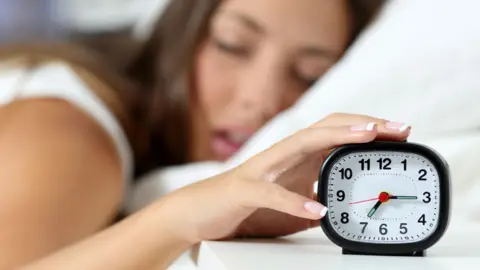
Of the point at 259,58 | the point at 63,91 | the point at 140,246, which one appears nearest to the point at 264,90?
the point at 259,58

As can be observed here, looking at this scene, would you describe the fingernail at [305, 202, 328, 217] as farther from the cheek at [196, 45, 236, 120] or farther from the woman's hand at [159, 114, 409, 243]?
the cheek at [196, 45, 236, 120]

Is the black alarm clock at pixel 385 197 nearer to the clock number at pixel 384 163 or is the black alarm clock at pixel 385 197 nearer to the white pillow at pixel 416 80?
the clock number at pixel 384 163

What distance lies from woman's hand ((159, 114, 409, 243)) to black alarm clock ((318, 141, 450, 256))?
0.01 meters

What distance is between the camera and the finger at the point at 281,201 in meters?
0.56

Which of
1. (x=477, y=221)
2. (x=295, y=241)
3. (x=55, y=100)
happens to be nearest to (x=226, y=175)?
(x=295, y=241)

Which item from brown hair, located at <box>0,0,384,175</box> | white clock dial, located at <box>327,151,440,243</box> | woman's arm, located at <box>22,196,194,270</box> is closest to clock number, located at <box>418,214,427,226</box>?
white clock dial, located at <box>327,151,440,243</box>

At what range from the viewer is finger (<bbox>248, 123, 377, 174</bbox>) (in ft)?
1.81

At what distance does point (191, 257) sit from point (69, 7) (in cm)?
131

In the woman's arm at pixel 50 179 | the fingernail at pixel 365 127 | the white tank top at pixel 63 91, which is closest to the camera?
the fingernail at pixel 365 127

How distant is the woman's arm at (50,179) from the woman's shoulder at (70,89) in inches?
1.1

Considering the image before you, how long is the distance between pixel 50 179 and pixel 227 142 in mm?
410

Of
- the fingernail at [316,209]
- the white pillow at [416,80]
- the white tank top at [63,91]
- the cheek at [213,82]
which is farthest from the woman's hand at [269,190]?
the cheek at [213,82]

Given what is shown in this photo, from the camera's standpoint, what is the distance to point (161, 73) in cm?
131

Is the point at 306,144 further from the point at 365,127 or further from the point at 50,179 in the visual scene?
the point at 50,179
